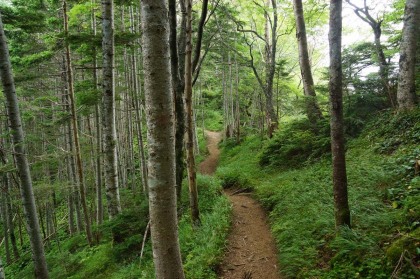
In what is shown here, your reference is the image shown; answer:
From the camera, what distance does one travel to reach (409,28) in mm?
6531

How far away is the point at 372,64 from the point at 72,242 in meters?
13.5

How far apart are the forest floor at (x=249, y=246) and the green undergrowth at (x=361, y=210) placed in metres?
0.27

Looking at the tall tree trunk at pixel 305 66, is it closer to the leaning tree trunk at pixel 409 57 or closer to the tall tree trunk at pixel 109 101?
the leaning tree trunk at pixel 409 57

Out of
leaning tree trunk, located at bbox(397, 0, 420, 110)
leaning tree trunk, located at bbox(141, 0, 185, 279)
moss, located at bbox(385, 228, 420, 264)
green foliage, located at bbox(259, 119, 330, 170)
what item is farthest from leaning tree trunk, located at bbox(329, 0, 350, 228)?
green foliage, located at bbox(259, 119, 330, 170)

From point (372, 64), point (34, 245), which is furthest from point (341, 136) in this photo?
point (34, 245)

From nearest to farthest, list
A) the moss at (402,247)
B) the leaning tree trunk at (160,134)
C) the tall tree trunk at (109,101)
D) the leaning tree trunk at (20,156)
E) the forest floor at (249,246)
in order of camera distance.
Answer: the leaning tree trunk at (160,134), the moss at (402,247), the forest floor at (249,246), the leaning tree trunk at (20,156), the tall tree trunk at (109,101)

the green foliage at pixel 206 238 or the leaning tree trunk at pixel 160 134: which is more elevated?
the leaning tree trunk at pixel 160 134

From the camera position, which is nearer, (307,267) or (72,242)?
(307,267)

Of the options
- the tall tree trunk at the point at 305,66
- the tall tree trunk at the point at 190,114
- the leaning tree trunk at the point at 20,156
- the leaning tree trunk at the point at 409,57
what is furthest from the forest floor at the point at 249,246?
the leaning tree trunk at the point at 409,57

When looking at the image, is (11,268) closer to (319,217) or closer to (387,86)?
(319,217)

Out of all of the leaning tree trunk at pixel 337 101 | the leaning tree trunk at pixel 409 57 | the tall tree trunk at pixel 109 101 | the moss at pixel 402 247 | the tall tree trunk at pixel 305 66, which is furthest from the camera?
the tall tree trunk at pixel 305 66

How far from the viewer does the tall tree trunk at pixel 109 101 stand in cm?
615

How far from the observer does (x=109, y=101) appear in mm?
6457

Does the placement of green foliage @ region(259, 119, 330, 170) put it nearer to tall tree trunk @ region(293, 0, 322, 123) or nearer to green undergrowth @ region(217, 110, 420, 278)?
tall tree trunk @ region(293, 0, 322, 123)
